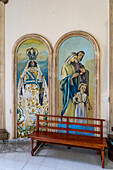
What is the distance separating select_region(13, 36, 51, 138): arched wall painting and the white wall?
9.4 inches

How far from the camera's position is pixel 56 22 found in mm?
2674

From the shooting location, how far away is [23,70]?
284 centimetres

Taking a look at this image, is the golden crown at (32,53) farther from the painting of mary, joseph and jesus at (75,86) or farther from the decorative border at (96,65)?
the painting of mary, joseph and jesus at (75,86)

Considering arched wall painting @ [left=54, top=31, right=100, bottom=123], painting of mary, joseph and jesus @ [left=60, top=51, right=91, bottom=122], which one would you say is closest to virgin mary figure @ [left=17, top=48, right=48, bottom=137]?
arched wall painting @ [left=54, top=31, right=100, bottom=123]

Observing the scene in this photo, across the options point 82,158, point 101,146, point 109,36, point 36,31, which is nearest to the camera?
point 101,146

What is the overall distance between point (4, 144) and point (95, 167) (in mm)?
1981

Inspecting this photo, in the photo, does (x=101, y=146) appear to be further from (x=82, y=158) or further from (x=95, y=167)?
(x=82, y=158)

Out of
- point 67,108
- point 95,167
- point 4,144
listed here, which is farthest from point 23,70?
point 95,167

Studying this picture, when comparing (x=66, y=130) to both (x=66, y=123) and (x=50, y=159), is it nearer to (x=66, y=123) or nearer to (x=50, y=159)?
(x=66, y=123)

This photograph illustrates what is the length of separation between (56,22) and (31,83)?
1.51m

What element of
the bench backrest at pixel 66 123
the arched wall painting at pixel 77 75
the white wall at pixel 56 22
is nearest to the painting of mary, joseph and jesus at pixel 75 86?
the arched wall painting at pixel 77 75

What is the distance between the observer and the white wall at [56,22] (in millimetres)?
2461

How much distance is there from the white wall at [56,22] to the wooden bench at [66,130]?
32cm

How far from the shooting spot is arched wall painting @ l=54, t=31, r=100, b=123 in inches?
98.3
